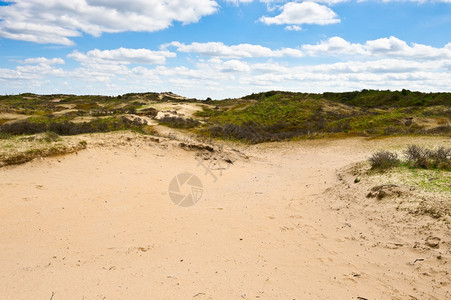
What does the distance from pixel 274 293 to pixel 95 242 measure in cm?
426

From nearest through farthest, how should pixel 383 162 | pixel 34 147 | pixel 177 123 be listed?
pixel 383 162, pixel 34 147, pixel 177 123

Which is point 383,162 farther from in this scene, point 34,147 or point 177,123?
point 177,123

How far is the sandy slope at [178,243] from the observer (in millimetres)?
4910

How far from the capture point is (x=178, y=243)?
670 centimetres

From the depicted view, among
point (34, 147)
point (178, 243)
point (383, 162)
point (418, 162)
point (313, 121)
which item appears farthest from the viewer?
point (313, 121)

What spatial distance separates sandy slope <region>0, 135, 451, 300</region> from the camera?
4.91 meters

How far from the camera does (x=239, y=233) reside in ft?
24.3

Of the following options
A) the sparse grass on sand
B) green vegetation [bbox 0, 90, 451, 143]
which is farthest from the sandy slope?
green vegetation [bbox 0, 90, 451, 143]

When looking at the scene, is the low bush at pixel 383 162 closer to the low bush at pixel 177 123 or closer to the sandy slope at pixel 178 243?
the sandy slope at pixel 178 243

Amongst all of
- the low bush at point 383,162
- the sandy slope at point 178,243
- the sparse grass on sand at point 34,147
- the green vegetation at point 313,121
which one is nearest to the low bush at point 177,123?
the green vegetation at point 313,121

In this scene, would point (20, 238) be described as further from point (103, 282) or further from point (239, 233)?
point (239, 233)

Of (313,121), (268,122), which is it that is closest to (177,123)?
(268,122)

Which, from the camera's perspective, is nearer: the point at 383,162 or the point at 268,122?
the point at 383,162

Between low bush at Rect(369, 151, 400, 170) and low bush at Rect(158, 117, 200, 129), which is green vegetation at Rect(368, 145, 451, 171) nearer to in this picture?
low bush at Rect(369, 151, 400, 170)
